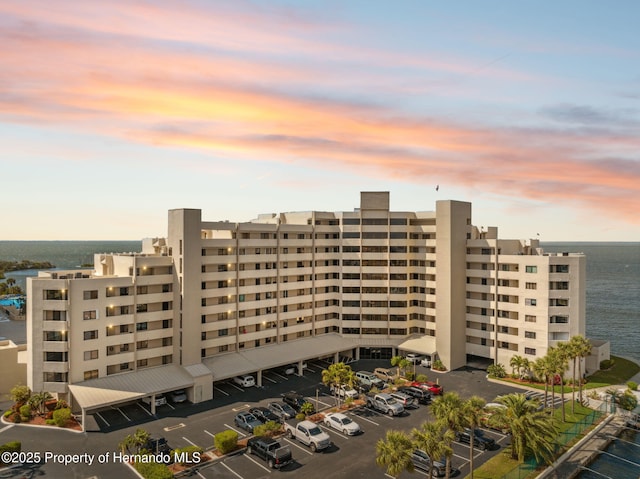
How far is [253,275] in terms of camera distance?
8025 cm

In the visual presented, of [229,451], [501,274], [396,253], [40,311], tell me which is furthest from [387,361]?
[40,311]

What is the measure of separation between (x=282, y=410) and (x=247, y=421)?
5254 millimetres

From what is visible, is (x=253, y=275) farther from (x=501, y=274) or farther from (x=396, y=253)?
(x=501, y=274)

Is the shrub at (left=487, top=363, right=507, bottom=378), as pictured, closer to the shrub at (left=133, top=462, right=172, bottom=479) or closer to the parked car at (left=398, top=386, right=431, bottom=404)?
the parked car at (left=398, top=386, right=431, bottom=404)

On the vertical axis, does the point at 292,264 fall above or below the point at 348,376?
above

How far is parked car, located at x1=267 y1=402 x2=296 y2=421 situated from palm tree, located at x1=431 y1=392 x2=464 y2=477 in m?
23.5

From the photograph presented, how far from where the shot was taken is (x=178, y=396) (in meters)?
65.4

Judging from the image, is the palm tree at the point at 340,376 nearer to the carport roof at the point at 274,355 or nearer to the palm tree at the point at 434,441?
the carport roof at the point at 274,355

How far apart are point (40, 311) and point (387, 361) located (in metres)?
58.6

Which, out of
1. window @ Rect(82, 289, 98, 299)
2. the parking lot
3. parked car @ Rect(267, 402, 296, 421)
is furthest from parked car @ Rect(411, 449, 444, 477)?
window @ Rect(82, 289, 98, 299)

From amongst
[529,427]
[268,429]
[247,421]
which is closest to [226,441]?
[268,429]

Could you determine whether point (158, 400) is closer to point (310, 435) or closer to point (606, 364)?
point (310, 435)

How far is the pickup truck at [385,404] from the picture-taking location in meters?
61.7

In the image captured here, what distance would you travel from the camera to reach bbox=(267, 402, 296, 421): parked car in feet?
195
